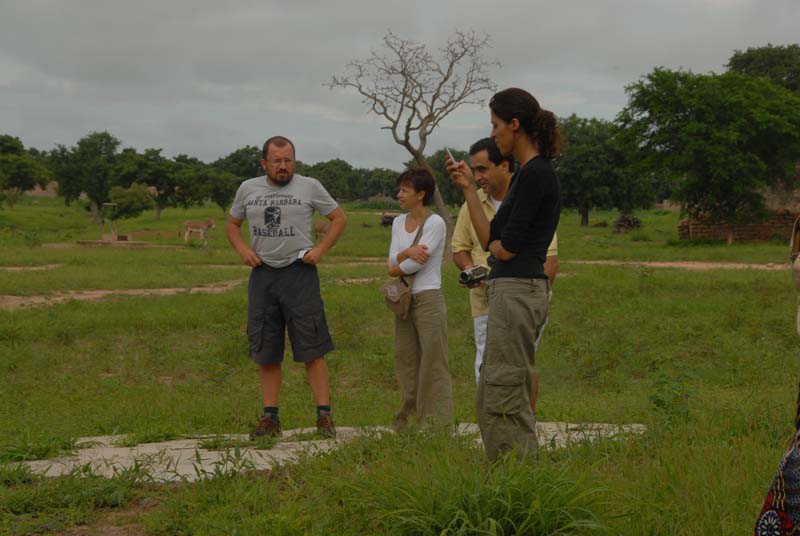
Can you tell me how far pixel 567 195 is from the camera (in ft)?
158

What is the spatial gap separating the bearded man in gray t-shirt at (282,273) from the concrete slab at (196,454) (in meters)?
0.40

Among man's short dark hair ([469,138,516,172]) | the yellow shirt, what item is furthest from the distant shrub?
man's short dark hair ([469,138,516,172])

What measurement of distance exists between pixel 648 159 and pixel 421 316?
24.1 meters

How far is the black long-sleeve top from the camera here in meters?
3.60

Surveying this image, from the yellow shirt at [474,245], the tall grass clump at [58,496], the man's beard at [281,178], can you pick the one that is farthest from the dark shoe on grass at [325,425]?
the man's beard at [281,178]

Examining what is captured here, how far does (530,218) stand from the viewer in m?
3.59

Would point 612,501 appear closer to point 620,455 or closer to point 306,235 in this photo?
point 620,455

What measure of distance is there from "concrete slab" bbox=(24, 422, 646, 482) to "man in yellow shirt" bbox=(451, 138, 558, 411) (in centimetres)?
49

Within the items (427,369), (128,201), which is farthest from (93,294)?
(128,201)

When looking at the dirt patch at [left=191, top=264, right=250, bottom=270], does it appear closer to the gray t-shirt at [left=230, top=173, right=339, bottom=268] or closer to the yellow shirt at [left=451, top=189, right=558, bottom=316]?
the gray t-shirt at [left=230, top=173, right=339, bottom=268]

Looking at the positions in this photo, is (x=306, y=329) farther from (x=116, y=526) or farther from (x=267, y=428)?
(x=116, y=526)

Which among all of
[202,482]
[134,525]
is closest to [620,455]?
[202,482]

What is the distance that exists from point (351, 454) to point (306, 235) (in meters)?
1.63

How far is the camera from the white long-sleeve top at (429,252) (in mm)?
5324
